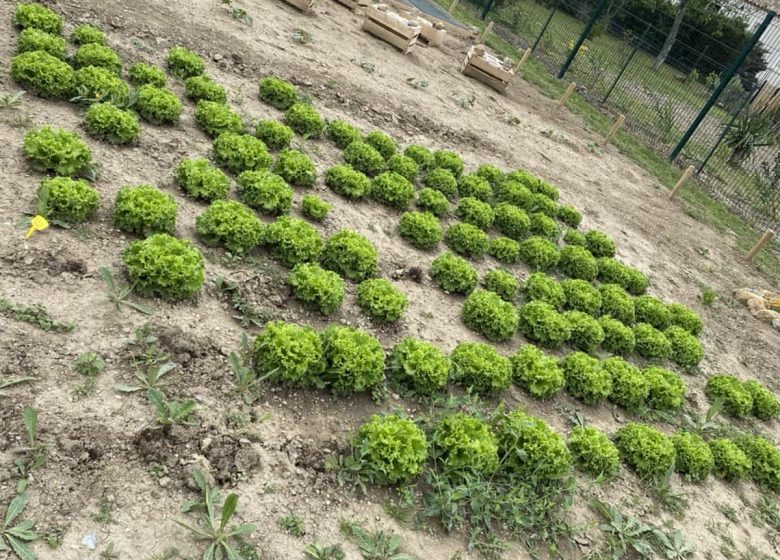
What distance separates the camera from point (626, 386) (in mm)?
8469

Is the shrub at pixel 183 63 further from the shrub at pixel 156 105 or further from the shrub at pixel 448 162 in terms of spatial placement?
the shrub at pixel 448 162

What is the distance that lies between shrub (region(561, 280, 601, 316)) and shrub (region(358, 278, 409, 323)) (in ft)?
12.3

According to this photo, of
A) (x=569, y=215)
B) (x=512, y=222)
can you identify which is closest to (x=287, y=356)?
(x=512, y=222)

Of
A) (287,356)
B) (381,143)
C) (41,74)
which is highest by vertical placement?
(381,143)

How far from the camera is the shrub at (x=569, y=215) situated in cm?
1286

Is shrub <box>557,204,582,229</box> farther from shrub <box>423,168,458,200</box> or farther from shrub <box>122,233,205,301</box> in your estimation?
shrub <box>122,233,205,301</box>

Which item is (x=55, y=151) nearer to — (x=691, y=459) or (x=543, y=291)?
(x=543, y=291)

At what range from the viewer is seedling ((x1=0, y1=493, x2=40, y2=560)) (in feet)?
12.9

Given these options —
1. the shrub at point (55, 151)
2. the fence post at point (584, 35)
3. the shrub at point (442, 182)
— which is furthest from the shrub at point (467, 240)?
the fence post at point (584, 35)

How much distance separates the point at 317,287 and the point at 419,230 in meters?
3.07

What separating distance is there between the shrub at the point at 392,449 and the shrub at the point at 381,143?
719cm

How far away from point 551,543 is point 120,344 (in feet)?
16.5

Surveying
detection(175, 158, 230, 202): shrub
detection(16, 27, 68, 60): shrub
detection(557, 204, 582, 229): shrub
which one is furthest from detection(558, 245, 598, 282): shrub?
detection(16, 27, 68, 60): shrub

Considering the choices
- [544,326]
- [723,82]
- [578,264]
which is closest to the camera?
[544,326]
